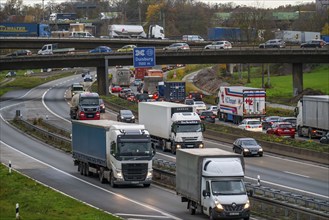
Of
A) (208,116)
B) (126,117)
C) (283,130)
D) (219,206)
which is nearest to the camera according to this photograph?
(219,206)

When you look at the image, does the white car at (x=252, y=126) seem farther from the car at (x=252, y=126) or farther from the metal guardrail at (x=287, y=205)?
the metal guardrail at (x=287, y=205)

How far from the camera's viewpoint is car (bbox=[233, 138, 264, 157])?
62906mm

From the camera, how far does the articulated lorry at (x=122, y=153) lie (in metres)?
44.9

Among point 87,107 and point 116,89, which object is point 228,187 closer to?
point 87,107

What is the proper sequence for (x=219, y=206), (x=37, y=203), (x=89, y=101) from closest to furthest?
(x=219, y=206) → (x=37, y=203) → (x=89, y=101)

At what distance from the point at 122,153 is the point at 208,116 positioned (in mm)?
46368

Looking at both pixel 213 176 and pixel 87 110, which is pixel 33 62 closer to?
pixel 87 110

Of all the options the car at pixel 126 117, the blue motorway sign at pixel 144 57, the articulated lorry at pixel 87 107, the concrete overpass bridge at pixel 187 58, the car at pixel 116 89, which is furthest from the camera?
the car at pixel 116 89

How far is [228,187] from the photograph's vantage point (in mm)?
34500

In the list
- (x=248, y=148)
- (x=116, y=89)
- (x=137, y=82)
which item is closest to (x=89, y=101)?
(x=248, y=148)

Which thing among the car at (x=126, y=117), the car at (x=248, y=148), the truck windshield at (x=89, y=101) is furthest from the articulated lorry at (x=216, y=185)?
the truck windshield at (x=89, y=101)

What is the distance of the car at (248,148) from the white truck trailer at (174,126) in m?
3.12

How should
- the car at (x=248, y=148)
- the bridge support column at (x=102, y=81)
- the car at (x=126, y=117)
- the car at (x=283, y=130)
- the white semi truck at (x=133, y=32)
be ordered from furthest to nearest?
the white semi truck at (x=133, y=32)
the bridge support column at (x=102, y=81)
the car at (x=126, y=117)
the car at (x=283, y=130)
the car at (x=248, y=148)

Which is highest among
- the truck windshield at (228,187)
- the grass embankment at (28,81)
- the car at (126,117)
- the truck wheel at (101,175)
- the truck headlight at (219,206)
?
the truck windshield at (228,187)
